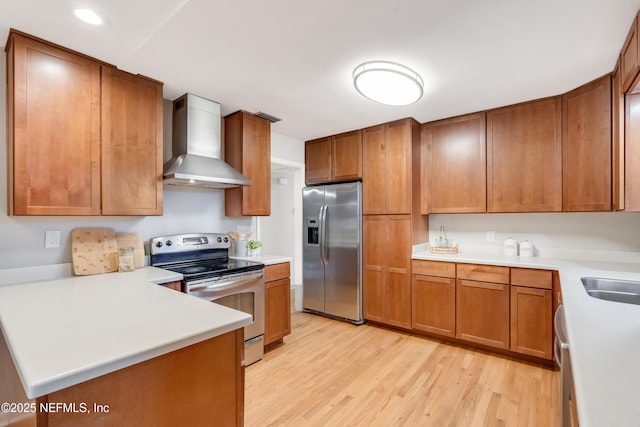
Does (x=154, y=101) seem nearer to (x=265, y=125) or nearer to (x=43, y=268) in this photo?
(x=265, y=125)

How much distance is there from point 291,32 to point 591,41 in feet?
5.88

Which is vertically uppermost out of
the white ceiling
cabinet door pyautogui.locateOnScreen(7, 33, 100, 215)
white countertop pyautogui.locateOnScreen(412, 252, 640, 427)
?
the white ceiling

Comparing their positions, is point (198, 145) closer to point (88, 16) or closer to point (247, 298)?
point (88, 16)

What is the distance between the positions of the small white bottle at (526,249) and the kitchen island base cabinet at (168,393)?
2.91 metres

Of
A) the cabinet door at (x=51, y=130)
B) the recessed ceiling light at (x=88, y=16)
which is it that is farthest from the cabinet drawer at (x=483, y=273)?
the recessed ceiling light at (x=88, y=16)

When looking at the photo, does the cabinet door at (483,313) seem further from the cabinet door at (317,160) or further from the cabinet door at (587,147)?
the cabinet door at (317,160)

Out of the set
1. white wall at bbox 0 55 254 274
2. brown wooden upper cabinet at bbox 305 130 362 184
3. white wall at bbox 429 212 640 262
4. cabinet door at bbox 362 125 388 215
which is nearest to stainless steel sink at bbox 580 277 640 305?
white wall at bbox 429 212 640 262

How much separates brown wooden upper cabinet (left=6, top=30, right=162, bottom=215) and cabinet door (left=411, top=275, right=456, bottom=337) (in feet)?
8.53

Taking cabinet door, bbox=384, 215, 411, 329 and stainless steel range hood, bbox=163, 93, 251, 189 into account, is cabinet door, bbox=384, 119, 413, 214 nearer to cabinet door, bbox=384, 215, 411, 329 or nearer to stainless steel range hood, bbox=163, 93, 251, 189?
cabinet door, bbox=384, 215, 411, 329

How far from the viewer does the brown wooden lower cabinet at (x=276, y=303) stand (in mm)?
2852

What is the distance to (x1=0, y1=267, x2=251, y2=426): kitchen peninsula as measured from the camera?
0.85 meters

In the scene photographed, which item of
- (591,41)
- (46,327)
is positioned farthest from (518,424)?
(46,327)

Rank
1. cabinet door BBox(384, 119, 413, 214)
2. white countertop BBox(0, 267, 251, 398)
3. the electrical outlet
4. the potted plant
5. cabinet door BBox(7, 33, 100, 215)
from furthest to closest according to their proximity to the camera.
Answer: cabinet door BBox(384, 119, 413, 214) → the potted plant → the electrical outlet → cabinet door BBox(7, 33, 100, 215) → white countertop BBox(0, 267, 251, 398)

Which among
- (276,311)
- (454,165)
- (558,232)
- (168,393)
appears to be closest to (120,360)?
(168,393)
